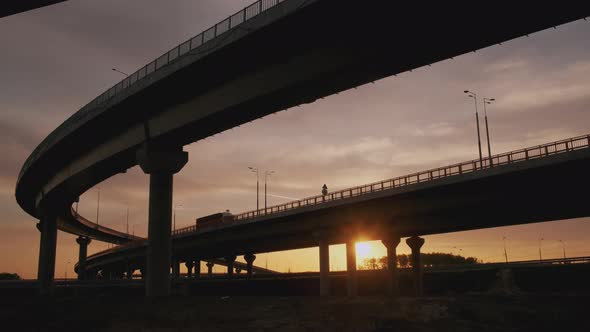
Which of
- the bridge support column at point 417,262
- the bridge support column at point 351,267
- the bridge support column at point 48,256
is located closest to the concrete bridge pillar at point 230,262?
the bridge support column at point 48,256

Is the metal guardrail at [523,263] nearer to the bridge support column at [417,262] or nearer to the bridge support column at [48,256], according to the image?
the bridge support column at [417,262]

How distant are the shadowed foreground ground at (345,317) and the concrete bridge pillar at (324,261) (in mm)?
46434

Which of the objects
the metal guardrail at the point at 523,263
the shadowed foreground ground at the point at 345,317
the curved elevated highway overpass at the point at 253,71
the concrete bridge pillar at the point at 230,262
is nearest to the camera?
the shadowed foreground ground at the point at 345,317

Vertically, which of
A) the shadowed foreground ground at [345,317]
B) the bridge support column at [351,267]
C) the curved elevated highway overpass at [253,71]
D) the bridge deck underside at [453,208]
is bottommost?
the shadowed foreground ground at [345,317]

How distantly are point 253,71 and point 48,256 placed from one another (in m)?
56.6

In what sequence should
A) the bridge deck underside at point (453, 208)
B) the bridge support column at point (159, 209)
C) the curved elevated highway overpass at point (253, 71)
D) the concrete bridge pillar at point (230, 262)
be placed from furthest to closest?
the concrete bridge pillar at point (230, 262) → the bridge deck underside at point (453, 208) → the bridge support column at point (159, 209) → the curved elevated highway overpass at point (253, 71)

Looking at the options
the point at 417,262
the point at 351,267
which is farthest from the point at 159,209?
the point at 417,262

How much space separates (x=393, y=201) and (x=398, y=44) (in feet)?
101

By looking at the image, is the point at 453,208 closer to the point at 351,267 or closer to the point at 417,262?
the point at 417,262

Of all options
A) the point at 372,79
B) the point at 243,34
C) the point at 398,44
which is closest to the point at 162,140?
the point at 243,34

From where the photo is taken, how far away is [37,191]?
71375 millimetres

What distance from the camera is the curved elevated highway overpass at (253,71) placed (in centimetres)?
2494

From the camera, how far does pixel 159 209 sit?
3991cm

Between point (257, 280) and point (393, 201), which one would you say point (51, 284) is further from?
point (393, 201)
